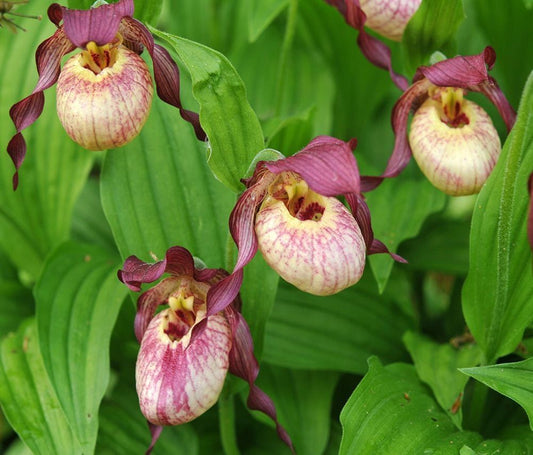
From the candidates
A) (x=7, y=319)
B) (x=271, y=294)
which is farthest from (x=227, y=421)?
(x=7, y=319)

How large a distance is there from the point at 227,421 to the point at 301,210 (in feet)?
1.90

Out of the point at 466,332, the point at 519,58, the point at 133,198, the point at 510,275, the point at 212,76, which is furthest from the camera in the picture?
the point at 519,58

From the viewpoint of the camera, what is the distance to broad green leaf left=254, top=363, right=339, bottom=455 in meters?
1.77

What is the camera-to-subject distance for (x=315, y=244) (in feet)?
4.04

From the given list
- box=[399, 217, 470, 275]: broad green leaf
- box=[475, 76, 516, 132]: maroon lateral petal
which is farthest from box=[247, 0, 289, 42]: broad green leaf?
box=[399, 217, 470, 275]: broad green leaf

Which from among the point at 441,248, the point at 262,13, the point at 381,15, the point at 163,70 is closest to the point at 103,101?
the point at 163,70

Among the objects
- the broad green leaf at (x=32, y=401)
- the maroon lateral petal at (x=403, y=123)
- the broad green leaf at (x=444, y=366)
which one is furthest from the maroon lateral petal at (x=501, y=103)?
the broad green leaf at (x=32, y=401)

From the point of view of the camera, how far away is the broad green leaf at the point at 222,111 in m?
1.29

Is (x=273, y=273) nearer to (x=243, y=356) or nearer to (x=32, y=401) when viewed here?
(x=243, y=356)

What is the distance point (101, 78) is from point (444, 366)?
97 cm

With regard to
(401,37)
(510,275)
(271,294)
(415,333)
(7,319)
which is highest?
(401,37)

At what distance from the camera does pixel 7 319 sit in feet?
6.27

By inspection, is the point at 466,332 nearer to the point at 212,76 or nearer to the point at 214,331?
the point at 214,331

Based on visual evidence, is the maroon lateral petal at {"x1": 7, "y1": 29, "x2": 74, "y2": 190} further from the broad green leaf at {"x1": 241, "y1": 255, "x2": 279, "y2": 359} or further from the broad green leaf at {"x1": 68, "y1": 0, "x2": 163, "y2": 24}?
the broad green leaf at {"x1": 241, "y1": 255, "x2": 279, "y2": 359}
